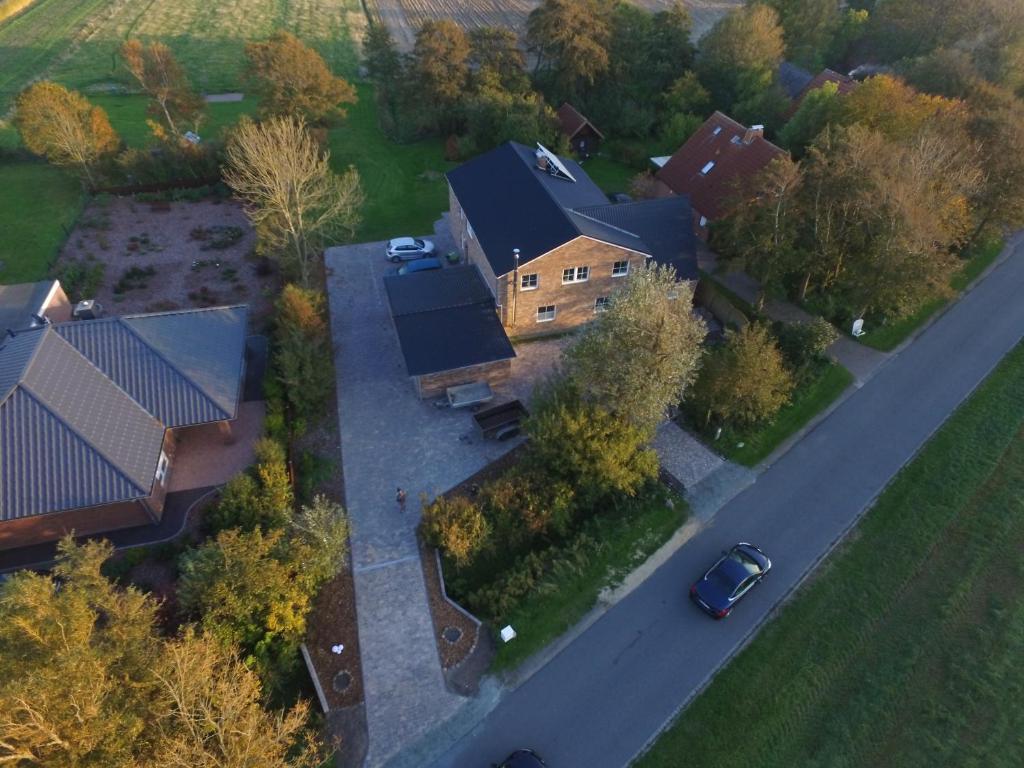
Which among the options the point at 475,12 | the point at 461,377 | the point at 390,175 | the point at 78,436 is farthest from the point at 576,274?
the point at 475,12

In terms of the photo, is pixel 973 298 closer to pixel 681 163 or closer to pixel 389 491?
pixel 681 163

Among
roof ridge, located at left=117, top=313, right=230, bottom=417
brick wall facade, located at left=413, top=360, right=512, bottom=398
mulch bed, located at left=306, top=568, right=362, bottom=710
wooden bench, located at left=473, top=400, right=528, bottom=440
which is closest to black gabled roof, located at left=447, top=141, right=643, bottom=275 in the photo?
brick wall facade, located at left=413, top=360, right=512, bottom=398

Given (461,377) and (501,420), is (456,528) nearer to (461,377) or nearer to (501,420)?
(501,420)

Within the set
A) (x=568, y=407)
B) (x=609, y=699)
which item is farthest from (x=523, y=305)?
(x=609, y=699)

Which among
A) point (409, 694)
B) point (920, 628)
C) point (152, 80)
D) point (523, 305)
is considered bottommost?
point (409, 694)

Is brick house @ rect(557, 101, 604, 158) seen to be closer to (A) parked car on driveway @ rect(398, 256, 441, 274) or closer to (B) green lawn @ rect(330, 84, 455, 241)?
(B) green lawn @ rect(330, 84, 455, 241)

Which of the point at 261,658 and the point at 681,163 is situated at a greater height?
the point at 681,163
